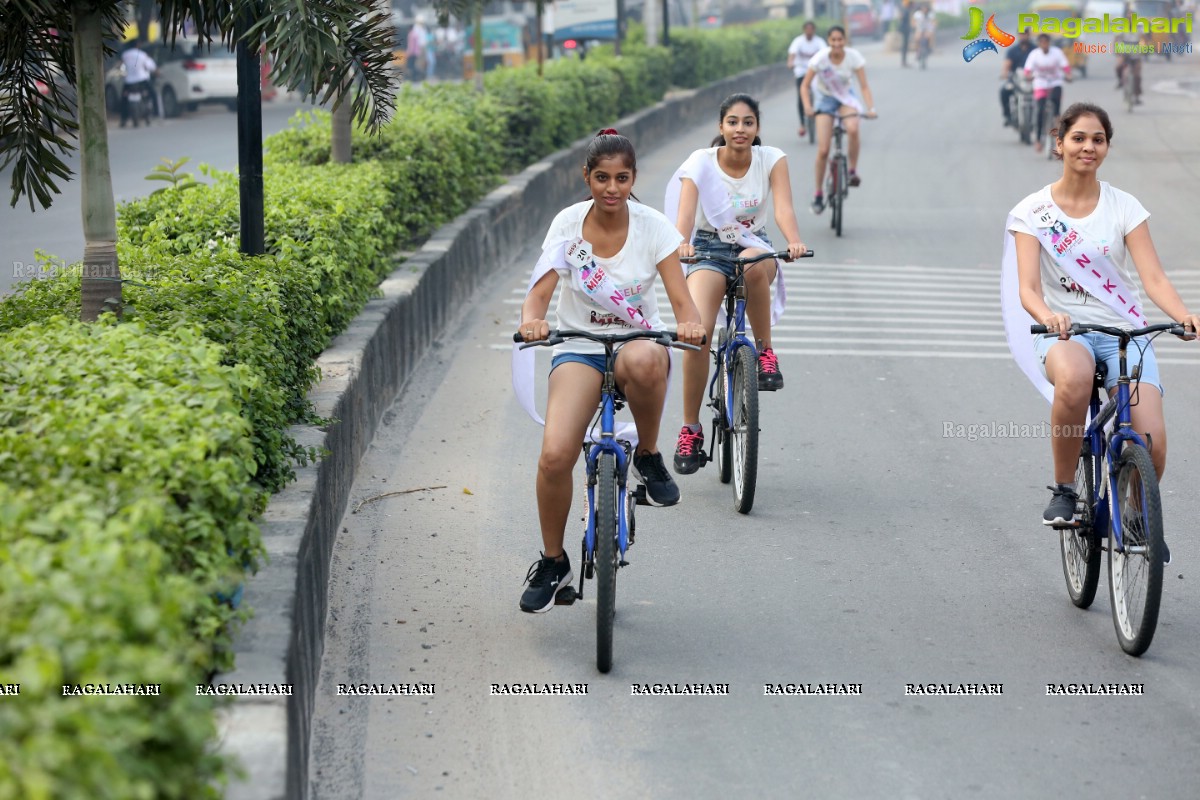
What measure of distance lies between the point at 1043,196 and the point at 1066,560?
4.51 feet

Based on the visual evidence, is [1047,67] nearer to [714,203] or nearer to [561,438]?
[714,203]

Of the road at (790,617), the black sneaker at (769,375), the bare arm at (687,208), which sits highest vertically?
the bare arm at (687,208)

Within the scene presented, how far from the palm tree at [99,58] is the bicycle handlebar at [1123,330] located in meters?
2.83

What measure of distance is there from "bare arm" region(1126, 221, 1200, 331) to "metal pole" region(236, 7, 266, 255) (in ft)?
12.8

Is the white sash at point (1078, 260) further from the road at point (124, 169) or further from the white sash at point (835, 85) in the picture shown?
the white sash at point (835, 85)

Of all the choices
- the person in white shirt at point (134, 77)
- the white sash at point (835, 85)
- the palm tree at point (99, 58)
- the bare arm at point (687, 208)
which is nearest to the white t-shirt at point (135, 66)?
the person in white shirt at point (134, 77)

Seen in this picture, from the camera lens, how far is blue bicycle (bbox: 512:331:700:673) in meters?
5.19

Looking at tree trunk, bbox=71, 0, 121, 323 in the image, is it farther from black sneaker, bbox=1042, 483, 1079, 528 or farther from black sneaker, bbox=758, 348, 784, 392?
black sneaker, bbox=1042, 483, 1079, 528

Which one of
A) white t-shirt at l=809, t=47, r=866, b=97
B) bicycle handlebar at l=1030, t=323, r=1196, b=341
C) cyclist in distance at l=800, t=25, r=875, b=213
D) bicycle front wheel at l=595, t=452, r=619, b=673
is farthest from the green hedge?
white t-shirt at l=809, t=47, r=866, b=97

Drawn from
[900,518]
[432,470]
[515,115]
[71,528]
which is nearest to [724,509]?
[900,518]

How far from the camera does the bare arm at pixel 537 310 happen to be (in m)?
5.35

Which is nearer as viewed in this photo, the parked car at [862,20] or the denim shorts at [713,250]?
the denim shorts at [713,250]

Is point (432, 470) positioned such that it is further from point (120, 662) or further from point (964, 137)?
point (964, 137)

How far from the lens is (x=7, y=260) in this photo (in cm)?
1369
